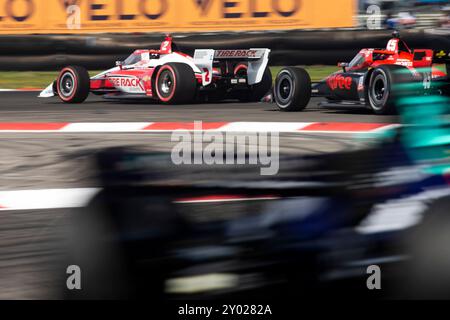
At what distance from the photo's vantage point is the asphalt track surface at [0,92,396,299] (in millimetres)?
3713

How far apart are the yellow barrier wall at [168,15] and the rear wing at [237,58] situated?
16.0ft

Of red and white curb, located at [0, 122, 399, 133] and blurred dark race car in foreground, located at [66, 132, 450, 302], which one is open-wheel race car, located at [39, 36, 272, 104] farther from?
blurred dark race car in foreground, located at [66, 132, 450, 302]

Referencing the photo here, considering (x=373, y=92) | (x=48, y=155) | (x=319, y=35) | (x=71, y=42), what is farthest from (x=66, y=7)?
(x=48, y=155)

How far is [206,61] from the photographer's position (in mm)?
12344

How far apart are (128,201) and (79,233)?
0.20 m

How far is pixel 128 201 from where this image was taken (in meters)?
2.68

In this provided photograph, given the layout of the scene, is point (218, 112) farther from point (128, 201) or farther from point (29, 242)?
point (128, 201)

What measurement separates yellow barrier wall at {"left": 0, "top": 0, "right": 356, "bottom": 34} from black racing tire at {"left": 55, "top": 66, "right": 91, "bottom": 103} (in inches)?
195

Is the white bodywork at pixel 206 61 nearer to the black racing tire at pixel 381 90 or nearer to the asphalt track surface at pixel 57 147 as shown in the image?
the asphalt track surface at pixel 57 147

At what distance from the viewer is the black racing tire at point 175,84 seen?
12125mm

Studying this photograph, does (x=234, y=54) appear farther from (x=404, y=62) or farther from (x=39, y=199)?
(x=39, y=199)

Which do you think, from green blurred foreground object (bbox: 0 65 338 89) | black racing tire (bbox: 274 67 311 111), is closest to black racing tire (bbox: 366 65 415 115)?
black racing tire (bbox: 274 67 311 111)

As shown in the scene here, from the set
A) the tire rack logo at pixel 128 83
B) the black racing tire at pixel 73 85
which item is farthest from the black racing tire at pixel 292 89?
the black racing tire at pixel 73 85

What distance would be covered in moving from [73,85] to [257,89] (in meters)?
2.63
